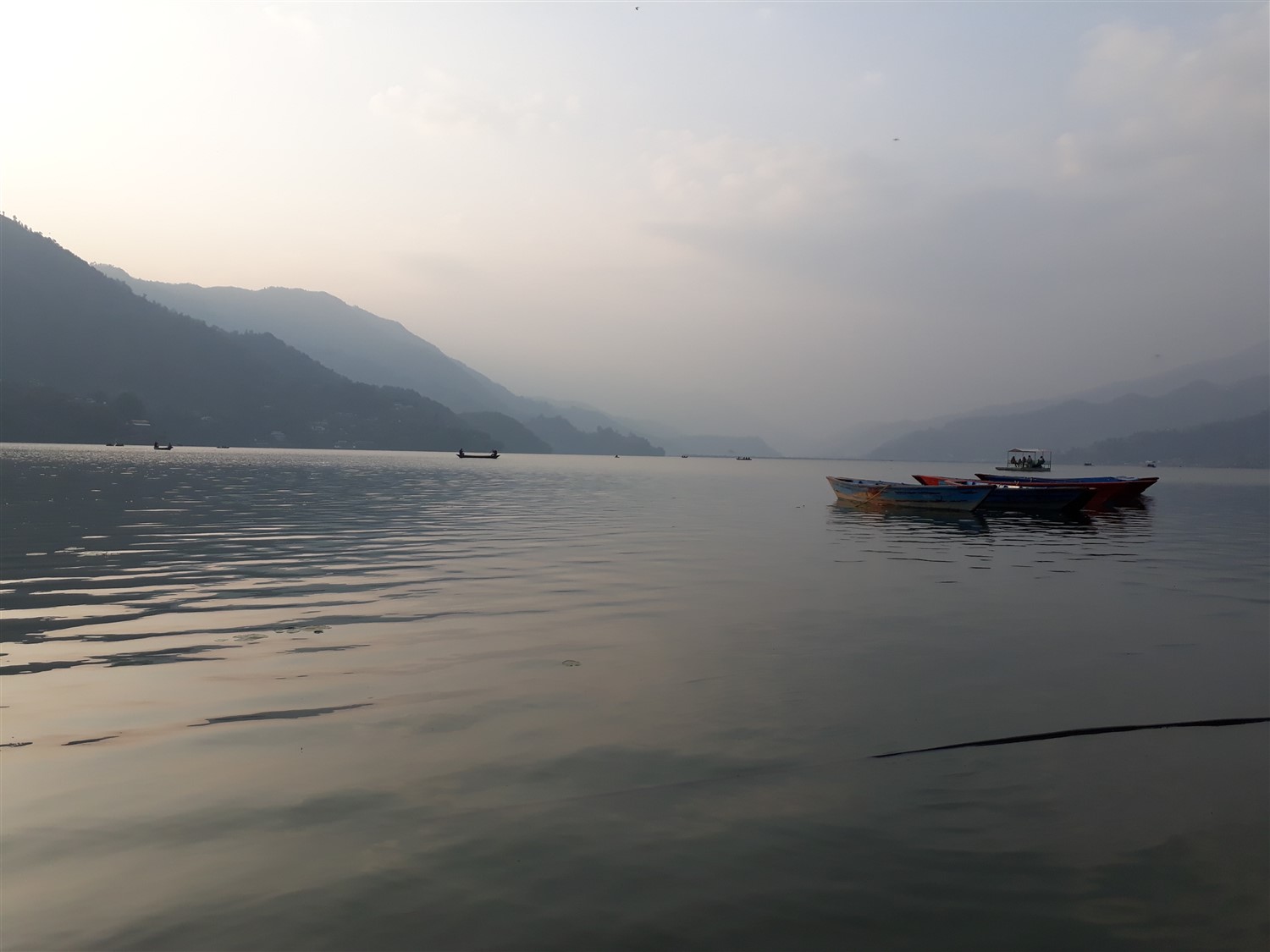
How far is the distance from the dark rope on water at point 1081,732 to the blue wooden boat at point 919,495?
40232mm

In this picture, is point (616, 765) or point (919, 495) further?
point (919, 495)

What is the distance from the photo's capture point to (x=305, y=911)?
235 inches

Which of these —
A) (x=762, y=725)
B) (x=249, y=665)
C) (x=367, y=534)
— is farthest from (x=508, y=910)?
(x=367, y=534)

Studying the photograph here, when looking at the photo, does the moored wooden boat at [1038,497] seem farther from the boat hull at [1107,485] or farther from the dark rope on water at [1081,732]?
the dark rope on water at [1081,732]

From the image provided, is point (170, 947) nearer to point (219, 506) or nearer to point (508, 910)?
point (508, 910)

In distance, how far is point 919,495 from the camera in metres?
51.7

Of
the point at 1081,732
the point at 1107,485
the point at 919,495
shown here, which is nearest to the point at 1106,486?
the point at 1107,485

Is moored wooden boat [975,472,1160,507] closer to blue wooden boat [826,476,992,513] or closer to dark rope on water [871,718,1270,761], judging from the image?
blue wooden boat [826,476,992,513]

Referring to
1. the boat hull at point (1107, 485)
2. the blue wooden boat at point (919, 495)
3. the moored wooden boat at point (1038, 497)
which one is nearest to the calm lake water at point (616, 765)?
the blue wooden boat at point (919, 495)

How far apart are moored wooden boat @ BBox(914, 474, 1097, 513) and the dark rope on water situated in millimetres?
42090

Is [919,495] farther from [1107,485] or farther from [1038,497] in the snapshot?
[1107,485]

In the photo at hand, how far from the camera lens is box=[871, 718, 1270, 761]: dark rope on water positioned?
9922mm

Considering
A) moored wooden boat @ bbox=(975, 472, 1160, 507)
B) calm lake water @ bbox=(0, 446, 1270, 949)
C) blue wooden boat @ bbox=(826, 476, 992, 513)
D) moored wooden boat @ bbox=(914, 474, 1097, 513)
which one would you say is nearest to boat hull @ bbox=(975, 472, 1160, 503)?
moored wooden boat @ bbox=(975, 472, 1160, 507)

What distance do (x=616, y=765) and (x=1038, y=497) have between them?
52607 mm
